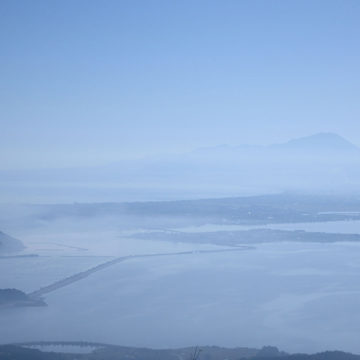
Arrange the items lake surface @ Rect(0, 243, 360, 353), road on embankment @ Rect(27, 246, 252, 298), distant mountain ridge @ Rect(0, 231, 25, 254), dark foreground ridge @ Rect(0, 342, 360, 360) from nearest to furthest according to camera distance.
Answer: dark foreground ridge @ Rect(0, 342, 360, 360)
lake surface @ Rect(0, 243, 360, 353)
road on embankment @ Rect(27, 246, 252, 298)
distant mountain ridge @ Rect(0, 231, 25, 254)

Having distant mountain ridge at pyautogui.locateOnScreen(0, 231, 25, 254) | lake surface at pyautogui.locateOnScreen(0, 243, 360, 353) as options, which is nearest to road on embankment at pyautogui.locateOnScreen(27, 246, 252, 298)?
lake surface at pyautogui.locateOnScreen(0, 243, 360, 353)

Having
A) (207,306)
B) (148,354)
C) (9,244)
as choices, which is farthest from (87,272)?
(148,354)

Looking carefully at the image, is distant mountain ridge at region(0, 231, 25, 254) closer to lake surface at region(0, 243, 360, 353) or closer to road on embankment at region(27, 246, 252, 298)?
road on embankment at region(27, 246, 252, 298)

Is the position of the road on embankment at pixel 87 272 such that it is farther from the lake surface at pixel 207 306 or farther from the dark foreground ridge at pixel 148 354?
the dark foreground ridge at pixel 148 354

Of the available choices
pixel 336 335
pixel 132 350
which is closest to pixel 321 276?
pixel 336 335

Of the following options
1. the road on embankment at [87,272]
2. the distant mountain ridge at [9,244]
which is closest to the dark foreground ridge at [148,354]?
the road on embankment at [87,272]

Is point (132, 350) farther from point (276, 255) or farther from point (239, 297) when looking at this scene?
point (276, 255)

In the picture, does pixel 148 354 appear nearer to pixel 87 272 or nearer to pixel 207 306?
pixel 207 306

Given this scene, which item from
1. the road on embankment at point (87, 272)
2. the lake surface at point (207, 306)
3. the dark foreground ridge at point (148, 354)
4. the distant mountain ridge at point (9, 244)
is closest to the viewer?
the dark foreground ridge at point (148, 354)

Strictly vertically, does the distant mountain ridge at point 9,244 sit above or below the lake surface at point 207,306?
above
